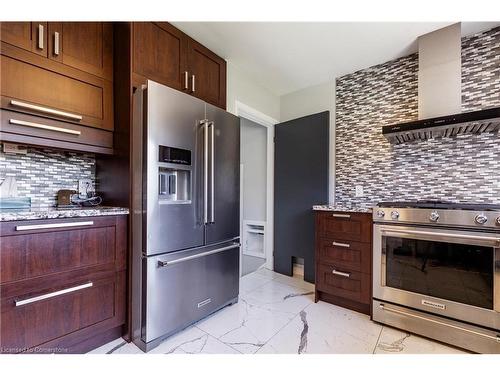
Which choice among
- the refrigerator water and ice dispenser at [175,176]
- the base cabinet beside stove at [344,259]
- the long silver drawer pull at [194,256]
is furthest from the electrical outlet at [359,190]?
the refrigerator water and ice dispenser at [175,176]

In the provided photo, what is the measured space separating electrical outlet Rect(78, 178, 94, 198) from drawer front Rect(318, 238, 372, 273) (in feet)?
6.52

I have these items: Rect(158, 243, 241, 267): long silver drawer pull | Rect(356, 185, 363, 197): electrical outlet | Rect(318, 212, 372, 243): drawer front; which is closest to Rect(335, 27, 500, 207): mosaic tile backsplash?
Rect(356, 185, 363, 197): electrical outlet

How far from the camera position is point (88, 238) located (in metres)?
1.42

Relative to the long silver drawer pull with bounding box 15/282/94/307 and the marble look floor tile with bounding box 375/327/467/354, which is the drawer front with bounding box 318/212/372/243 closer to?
the marble look floor tile with bounding box 375/327/467/354

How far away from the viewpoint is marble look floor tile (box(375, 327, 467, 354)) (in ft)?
5.01

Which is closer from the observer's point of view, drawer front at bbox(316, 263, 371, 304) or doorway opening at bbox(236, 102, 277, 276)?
drawer front at bbox(316, 263, 371, 304)

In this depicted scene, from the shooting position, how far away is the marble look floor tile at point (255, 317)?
1635 mm

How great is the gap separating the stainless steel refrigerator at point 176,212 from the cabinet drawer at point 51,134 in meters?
0.28

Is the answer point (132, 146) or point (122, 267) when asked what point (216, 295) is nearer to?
point (122, 267)

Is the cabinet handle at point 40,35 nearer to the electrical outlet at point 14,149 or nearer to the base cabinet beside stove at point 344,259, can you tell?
the electrical outlet at point 14,149

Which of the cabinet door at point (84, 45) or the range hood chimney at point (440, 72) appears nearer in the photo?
the cabinet door at point (84, 45)

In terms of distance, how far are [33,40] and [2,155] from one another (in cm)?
72

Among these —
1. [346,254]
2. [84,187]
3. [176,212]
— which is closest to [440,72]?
[346,254]
